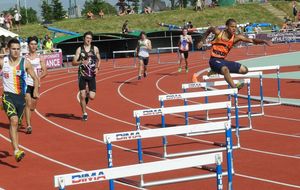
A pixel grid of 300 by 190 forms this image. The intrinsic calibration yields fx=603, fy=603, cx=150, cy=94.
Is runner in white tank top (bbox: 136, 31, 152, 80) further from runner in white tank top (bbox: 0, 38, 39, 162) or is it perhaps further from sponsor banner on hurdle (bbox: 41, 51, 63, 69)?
runner in white tank top (bbox: 0, 38, 39, 162)

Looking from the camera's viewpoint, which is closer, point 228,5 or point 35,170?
point 35,170

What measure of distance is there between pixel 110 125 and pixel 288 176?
5510mm

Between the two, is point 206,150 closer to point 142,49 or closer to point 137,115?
point 137,115

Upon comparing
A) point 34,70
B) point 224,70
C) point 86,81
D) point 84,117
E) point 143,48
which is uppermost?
point 34,70

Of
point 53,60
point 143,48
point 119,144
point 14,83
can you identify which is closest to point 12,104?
point 14,83

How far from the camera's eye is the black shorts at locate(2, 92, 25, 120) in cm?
881

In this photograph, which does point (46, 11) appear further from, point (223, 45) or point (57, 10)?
point (223, 45)

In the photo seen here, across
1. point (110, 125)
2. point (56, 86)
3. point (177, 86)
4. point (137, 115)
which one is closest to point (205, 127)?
point (137, 115)

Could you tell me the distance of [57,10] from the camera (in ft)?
181

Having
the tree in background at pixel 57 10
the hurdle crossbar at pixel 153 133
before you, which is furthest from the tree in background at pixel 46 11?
the hurdle crossbar at pixel 153 133

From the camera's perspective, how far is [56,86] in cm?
2136

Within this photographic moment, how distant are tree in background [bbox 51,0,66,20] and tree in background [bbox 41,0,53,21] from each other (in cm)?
36

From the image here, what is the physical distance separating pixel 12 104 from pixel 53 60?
68.7ft

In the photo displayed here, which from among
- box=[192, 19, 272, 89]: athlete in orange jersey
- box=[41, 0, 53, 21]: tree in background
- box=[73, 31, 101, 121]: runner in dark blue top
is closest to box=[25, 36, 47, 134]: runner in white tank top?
box=[73, 31, 101, 121]: runner in dark blue top
